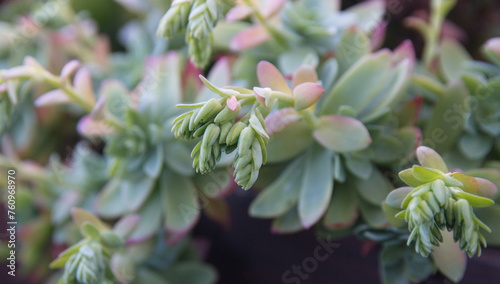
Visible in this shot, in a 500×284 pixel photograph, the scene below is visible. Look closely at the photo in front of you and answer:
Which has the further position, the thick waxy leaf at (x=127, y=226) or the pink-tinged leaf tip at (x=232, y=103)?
the thick waxy leaf at (x=127, y=226)

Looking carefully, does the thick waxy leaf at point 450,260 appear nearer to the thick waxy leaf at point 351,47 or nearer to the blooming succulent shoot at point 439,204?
the blooming succulent shoot at point 439,204

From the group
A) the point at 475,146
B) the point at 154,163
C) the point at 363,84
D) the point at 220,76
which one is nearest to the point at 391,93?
the point at 363,84

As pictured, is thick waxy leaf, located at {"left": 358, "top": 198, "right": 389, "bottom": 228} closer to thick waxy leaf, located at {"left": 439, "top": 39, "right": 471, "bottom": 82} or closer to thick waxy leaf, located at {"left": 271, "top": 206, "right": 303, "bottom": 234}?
thick waxy leaf, located at {"left": 271, "top": 206, "right": 303, "bottom": 234}

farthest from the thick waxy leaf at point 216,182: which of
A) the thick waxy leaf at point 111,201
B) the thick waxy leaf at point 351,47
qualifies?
the thick waxy leaf at point 351,47

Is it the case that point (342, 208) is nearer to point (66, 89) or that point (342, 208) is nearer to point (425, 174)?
point (425, 174)

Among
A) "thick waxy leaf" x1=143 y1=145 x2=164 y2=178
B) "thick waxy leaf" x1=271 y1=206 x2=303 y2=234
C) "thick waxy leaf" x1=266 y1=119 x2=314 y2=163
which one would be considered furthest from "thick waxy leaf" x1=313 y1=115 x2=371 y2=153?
"thick waxy leaf" x1=143 y1=145 x2=164 y2=178
